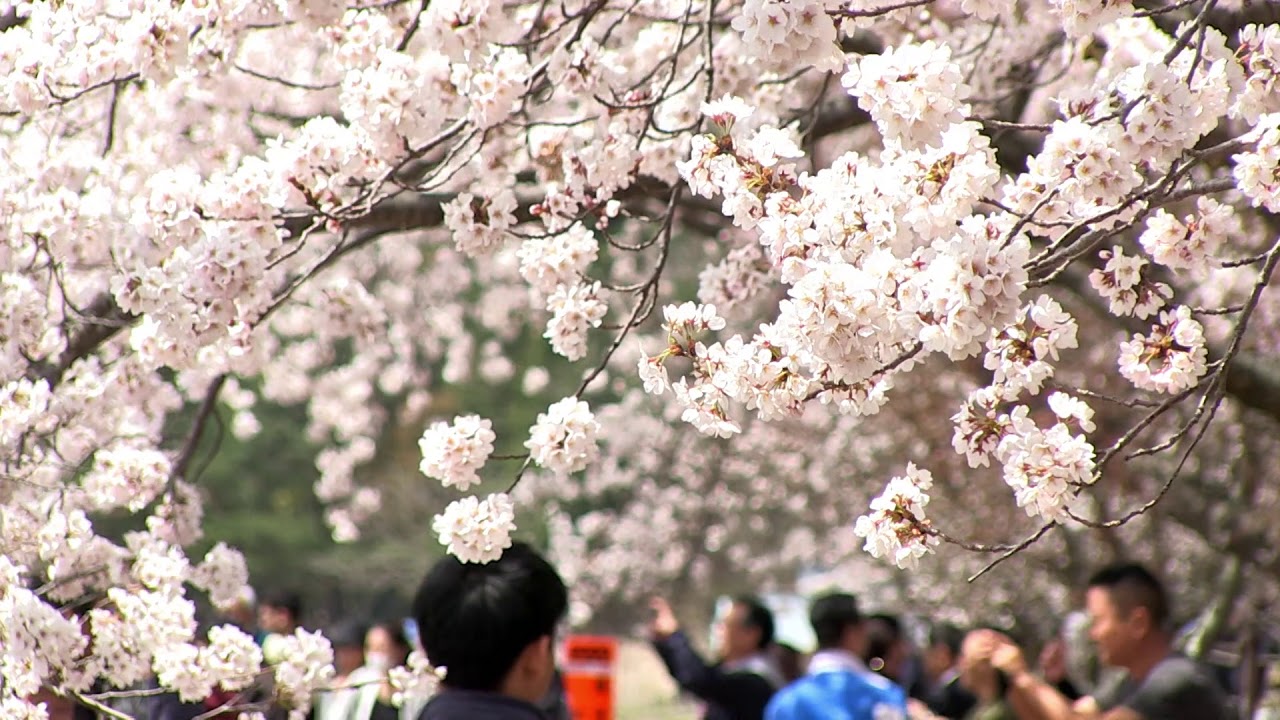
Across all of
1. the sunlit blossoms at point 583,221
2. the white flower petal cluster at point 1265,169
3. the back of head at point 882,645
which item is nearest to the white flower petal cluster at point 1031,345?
the sunlit blossoms at point 583,221

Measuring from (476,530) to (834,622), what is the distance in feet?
9.30

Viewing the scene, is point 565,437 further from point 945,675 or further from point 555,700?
point 945,675

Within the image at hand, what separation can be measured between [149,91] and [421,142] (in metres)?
2.28

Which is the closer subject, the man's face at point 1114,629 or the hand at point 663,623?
the man's face at point 1114,629

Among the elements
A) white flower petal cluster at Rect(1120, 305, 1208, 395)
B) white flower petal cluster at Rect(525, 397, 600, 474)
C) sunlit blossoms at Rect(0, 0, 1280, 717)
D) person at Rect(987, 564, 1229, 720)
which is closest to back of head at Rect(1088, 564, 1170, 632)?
person at Rect(987, 564, 1229, 720)

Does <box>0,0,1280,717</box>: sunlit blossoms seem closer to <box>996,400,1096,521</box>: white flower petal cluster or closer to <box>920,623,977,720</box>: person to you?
<box>996,400,1096,521</box>: white flower petal cluster

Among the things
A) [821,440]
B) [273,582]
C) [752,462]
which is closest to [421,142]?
[821,440]

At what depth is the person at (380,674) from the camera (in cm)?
638

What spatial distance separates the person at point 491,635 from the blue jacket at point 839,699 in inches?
89.7

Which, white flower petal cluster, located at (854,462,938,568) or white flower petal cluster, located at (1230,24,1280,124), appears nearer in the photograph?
white flower petal cluster, located at (1230,24,1280,124)

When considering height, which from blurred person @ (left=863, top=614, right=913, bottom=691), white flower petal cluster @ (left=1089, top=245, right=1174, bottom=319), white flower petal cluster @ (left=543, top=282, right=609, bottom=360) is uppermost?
white flower petal cluster @ (left=1089, top=245, right=1174, bottom=319)

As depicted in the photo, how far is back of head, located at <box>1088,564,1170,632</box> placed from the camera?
4.81m

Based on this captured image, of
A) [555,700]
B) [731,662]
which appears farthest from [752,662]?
[555,700]

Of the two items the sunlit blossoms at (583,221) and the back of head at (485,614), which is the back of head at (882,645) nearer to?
the sunlit blossoms at (583,221)
